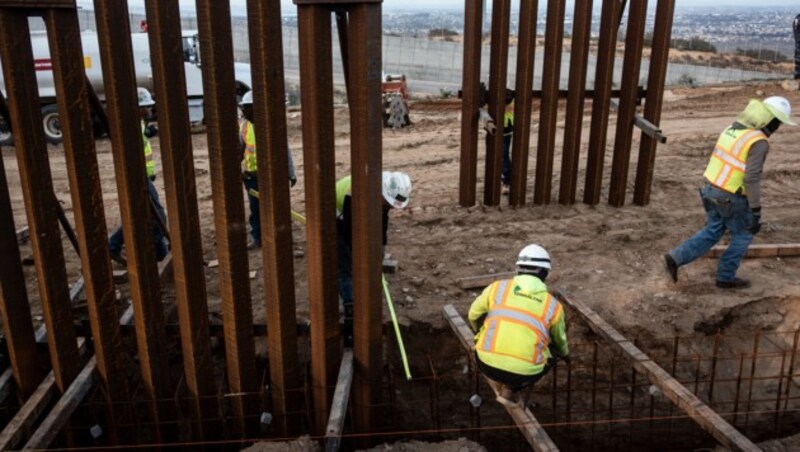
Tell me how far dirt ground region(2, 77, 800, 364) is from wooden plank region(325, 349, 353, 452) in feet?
4.57

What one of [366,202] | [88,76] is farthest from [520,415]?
[88,76]

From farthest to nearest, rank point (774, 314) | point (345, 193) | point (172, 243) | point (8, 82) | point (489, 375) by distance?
point (774, 314)
point (345, 193)
point (489, 375)
point (172, 243)
point (8, 82)

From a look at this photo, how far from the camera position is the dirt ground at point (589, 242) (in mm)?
6098

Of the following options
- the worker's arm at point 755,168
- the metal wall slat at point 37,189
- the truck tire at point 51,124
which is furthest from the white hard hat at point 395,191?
the truck tire at point 51,124

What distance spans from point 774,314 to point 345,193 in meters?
3.97

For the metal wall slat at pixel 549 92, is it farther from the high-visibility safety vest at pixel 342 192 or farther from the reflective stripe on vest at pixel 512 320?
the reflective stripe on vest at pixel 512 320

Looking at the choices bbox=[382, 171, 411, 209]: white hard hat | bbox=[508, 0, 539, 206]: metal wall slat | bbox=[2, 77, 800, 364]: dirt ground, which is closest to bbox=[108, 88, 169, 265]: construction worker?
bbox=[2, 77, 800, 364]: dirt ground

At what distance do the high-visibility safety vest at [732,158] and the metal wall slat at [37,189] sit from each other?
5.18 metres

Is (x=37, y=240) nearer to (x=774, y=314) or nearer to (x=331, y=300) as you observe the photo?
(x=331, y=300)

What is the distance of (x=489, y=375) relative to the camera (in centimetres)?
443

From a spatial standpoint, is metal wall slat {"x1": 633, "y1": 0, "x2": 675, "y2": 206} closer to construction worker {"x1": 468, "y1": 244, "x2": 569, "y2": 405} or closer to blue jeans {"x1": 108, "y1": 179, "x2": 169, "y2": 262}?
construction worker {"x1": 468, "y1": 244, "x2": 569, "y2": 405}

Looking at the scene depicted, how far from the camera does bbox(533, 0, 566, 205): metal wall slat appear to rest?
295 inches

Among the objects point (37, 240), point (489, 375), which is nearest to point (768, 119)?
point (489, 375)

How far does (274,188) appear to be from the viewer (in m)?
3.90
